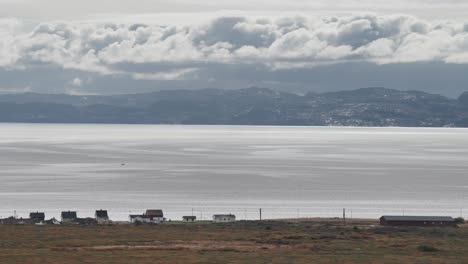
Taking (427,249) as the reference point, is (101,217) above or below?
above

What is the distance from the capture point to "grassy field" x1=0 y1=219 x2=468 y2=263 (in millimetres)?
69562

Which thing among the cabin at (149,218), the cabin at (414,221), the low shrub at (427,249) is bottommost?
the low shrub at (427,249)

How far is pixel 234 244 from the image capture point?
8300cm

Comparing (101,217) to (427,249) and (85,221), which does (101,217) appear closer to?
(85,221)

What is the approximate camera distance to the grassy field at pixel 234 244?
69.6 metres

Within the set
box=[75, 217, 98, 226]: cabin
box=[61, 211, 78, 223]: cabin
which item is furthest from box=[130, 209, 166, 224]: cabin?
box=[61, 211, 78, 223]: cabin

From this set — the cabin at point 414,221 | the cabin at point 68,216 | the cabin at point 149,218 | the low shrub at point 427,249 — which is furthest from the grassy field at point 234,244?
the cabin at point 68,216

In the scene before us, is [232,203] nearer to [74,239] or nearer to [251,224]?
[251,224]

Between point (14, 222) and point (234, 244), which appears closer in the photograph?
point (234, 244)

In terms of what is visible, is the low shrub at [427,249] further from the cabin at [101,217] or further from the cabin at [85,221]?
the cabin at [101,217]

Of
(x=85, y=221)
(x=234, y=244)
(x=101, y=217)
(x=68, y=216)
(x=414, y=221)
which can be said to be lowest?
(x=234, y=244)

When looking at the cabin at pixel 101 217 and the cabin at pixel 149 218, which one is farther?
the cabin at pixel 101 217

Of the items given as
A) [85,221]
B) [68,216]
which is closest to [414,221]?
[85,221]

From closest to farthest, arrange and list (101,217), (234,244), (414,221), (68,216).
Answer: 1. (234,244)
2. (414,221)
3. (68,216)
4. (101,217)
